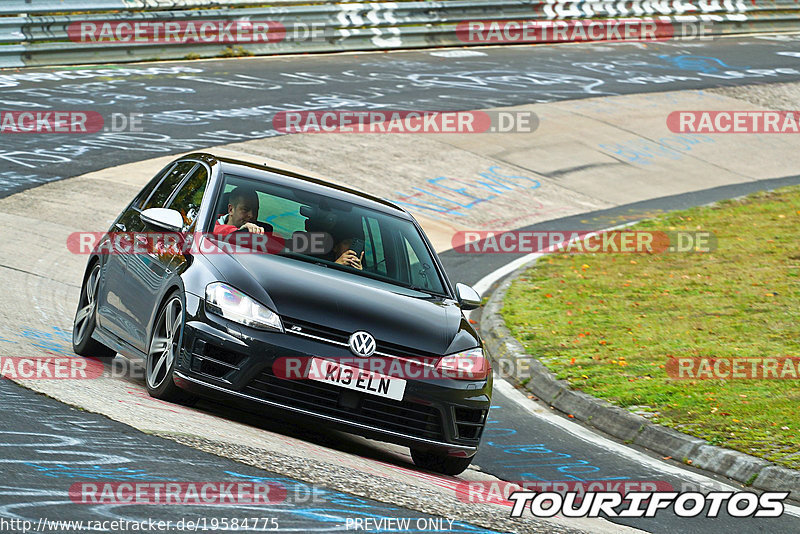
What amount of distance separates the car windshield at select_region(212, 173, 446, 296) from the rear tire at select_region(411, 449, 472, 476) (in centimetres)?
112

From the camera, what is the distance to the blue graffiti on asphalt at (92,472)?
527 centimetres

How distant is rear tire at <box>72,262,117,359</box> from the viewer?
861 cm

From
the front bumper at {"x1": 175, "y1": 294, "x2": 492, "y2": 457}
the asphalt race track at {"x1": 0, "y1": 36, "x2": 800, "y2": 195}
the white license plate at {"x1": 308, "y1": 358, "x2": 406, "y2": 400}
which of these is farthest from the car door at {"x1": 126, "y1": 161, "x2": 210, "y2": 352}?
the asphalt race track at {"x1": 0, "y1": 36, "x2": 800, "y2": 195}

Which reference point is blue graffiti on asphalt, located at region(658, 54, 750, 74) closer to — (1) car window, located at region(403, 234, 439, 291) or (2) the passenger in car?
(1) car window, located at region(403, 234, 439, 291)

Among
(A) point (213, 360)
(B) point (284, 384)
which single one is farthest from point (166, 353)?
(B) point (284, 384)

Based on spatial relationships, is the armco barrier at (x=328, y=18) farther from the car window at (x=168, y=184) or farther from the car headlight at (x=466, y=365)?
the car headlight at (x=466, y=365)

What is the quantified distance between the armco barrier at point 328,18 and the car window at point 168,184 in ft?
47.0

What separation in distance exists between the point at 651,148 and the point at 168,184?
15041 millimetres

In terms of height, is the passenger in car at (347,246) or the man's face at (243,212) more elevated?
the man's face at (243,212)

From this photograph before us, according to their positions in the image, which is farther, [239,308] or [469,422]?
[469,422]

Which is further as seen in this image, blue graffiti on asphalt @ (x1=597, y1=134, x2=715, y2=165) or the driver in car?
blue graffiti on asphalt @ (x1=597, y1=134, x2=715, y2=165)

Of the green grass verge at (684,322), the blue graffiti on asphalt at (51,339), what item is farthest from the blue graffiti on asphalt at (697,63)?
the blue graffiti on asphalt at (51,339)

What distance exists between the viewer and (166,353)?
6996mm

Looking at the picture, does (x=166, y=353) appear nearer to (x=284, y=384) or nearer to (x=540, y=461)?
(x=284, y=384)
